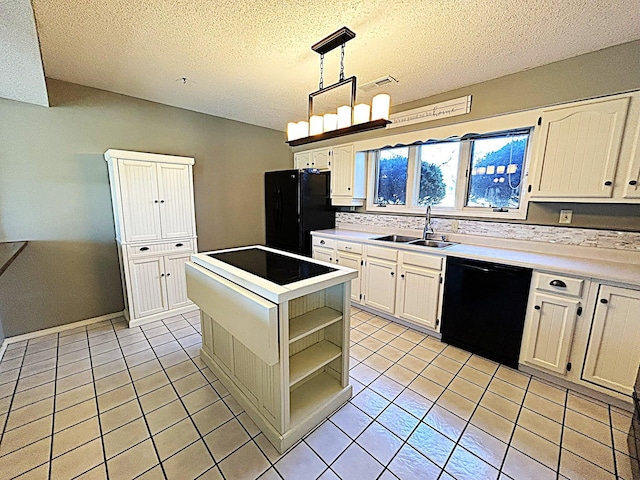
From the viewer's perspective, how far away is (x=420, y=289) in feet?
8.95

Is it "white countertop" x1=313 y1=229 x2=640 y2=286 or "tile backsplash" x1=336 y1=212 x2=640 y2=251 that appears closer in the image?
"white countertop" x1=313 y1=229 x2=640 y2=286

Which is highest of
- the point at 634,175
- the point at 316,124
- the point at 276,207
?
the point at 316,124

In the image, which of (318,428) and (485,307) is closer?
(318,428)

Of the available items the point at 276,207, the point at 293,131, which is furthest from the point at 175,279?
the point at 293,131

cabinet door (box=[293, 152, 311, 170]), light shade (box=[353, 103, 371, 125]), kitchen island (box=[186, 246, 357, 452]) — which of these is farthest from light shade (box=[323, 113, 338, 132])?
cabinet door (box=[293, 152, 311, 170])

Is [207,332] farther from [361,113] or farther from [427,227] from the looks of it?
[427,227]

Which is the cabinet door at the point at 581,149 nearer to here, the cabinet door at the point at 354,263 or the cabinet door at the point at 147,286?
the cabinet door at the point at 354,263

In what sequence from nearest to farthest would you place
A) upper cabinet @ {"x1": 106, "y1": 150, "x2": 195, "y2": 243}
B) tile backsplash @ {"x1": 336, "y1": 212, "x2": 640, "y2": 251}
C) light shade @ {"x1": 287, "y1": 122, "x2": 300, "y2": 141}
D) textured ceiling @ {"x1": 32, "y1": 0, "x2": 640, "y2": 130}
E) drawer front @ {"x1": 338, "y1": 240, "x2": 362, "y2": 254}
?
textured ceiling @ {"x1": 32, "y1": 0, "x2": 640, "y2": 130} → tile backsplash @ {"x1": 336, "y1": 212, "x2": 640, "y2": 251} → light shade @ {"x1": 287, "y1": 122, "x2": 300, "y2": 141} → upper cabinet @ {"x1": 106, "y1": 150, "x2": 195, "y2": 243} → drawer front @ {"x1": 338, "y1": 240, "x2": 362, "y2": 254}

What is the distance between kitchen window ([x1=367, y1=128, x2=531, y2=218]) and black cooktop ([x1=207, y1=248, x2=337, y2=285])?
1908mm

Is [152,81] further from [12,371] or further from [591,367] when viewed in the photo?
[591,367]

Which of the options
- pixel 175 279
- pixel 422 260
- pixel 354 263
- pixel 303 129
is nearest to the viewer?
pixel 303 129

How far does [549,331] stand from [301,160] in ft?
12.4

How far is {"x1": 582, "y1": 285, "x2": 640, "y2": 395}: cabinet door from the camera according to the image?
172 centimetres

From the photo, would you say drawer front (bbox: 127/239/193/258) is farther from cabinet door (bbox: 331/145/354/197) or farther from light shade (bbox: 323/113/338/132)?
light shade (bbox: 323/113/338/132)
